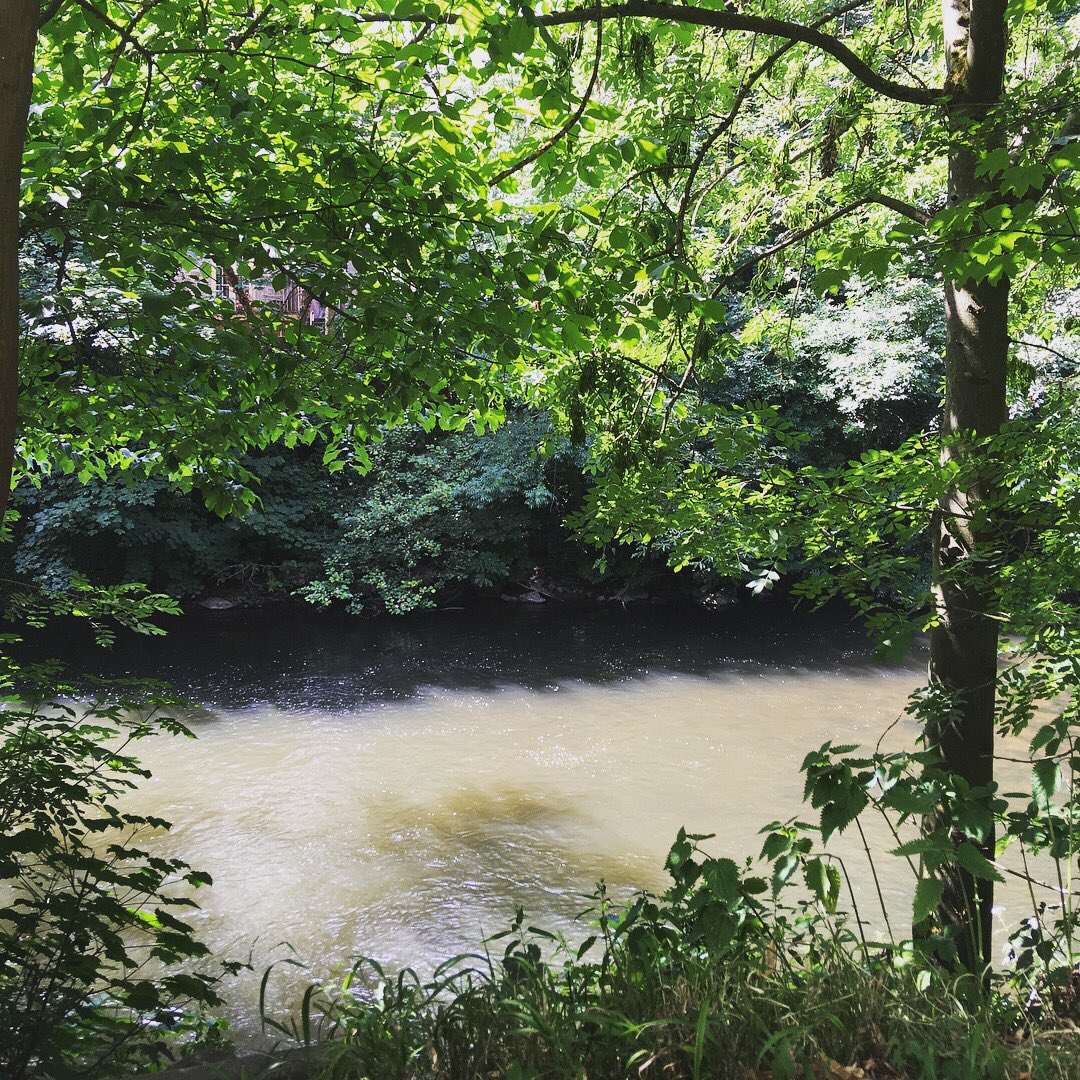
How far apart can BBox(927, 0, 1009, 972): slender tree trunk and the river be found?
2385 millimetres

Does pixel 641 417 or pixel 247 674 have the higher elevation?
pixel 641 417

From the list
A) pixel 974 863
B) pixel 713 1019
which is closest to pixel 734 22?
pixel 974 863

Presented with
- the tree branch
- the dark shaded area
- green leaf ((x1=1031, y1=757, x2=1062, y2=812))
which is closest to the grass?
green leaf ((x1=1031, y1=757, x2=1062, y2=812))

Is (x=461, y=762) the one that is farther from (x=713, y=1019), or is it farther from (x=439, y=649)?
(x=713, y=1019)

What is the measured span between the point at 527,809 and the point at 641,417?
4.50 metres

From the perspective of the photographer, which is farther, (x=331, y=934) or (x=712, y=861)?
(x=331, y=934)

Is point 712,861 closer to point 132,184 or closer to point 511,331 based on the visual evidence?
point 511,331

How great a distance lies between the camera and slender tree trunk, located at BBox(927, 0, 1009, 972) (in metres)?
3.18

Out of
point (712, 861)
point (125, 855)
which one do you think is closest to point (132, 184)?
point (125, 855)

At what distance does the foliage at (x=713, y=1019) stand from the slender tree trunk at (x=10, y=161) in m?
1.30

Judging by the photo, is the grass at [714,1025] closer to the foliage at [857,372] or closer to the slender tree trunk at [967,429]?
the slender tree trunk at [967,429]

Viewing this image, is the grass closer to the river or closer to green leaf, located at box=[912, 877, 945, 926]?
green leaf, located at box=[912, 877, 945, 926]

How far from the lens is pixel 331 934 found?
5125 mm

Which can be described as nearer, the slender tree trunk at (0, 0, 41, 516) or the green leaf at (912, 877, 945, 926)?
the slender tree trunk at (0, 0, 41, 516)
